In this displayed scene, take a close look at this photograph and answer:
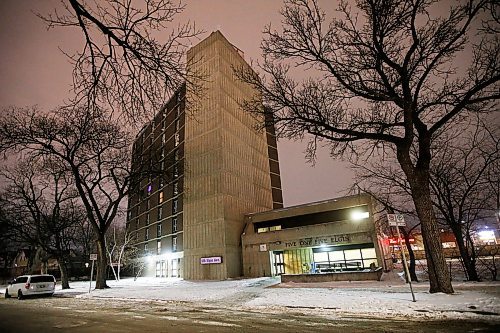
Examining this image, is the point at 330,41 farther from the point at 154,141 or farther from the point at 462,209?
the point at 154,141

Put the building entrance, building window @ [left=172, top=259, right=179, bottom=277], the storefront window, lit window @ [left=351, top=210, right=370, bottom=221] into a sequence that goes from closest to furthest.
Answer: lit window @ [left=351, top=210, right=370, bottom=221] → the storefront window → the building entrance → building window @ [left=172, top=259, right=179, bottom=277]

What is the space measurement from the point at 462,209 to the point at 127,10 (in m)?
19.4

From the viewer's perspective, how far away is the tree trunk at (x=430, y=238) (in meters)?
10.7

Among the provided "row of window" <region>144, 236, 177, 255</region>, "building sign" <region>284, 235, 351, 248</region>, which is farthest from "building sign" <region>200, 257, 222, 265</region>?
"row of window" <region>144, 236, 177, 255</region>

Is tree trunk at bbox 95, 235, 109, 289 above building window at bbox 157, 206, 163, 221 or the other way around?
the other way around

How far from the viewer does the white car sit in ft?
63.4

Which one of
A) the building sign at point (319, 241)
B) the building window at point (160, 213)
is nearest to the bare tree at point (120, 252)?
the building window at point (160, 213)

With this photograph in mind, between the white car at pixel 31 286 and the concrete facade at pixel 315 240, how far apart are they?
18956 millimetres

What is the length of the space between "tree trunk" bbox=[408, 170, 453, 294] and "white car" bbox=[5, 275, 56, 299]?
22.7 metres

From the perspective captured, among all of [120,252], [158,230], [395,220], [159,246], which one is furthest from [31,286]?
[158,230]

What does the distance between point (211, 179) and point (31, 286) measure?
2007 cm

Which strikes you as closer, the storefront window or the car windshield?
the car windshield

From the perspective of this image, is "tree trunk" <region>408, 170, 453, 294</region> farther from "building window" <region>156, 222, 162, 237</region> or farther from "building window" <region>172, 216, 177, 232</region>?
"building window" <region>156, 222, 162, 237</region>

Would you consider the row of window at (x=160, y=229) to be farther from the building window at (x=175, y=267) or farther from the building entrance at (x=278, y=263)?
the building entrance at (x=278, y=263)
